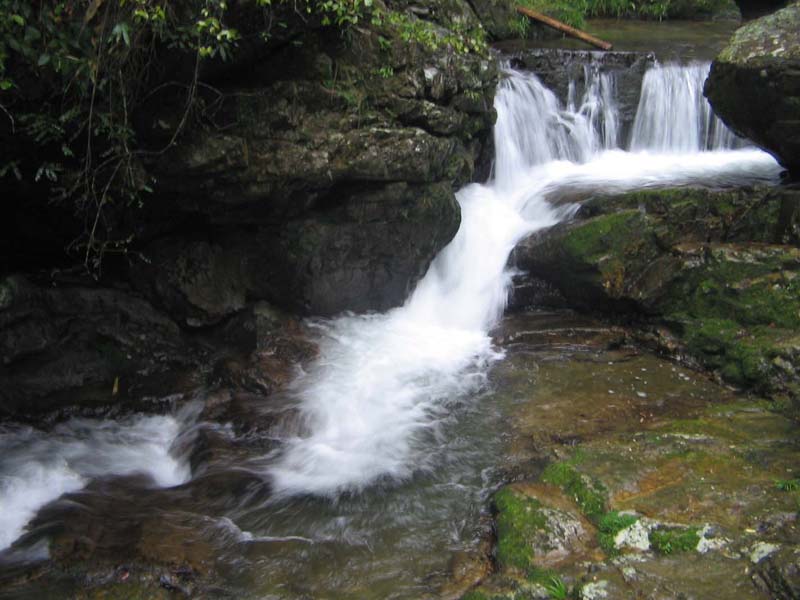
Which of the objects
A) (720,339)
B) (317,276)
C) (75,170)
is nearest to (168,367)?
(317,276)

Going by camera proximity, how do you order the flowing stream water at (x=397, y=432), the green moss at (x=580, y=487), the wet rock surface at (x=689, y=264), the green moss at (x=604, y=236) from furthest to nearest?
the green moss at (x=604, y=236) < the wet rock surface at (x=689, y=264) < the flowing stream water at (x=397, y=432) < the green moss at (x=580, y=487)

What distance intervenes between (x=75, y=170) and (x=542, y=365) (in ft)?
16.0

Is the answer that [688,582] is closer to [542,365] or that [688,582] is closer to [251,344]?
[542,365]

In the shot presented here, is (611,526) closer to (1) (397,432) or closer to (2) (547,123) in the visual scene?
(1) (397,432)

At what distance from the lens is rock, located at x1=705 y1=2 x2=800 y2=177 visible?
745cm

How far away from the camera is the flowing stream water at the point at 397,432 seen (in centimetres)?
487

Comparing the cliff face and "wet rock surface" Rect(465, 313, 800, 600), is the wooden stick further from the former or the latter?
"wet rock surface" Rect(465, 313, 800, 600)

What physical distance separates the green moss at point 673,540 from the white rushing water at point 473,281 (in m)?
2.05

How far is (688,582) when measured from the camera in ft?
13.1

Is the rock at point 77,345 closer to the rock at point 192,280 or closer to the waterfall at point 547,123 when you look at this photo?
the rock at point 192,280

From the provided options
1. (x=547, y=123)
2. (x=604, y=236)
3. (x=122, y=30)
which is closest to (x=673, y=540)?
(x=604, y=236)

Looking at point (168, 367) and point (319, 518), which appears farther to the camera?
point (168, 367)

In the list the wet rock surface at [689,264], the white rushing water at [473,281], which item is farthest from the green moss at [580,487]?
the wet rock surface at [689,264]

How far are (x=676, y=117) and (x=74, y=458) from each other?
33.1 feet
